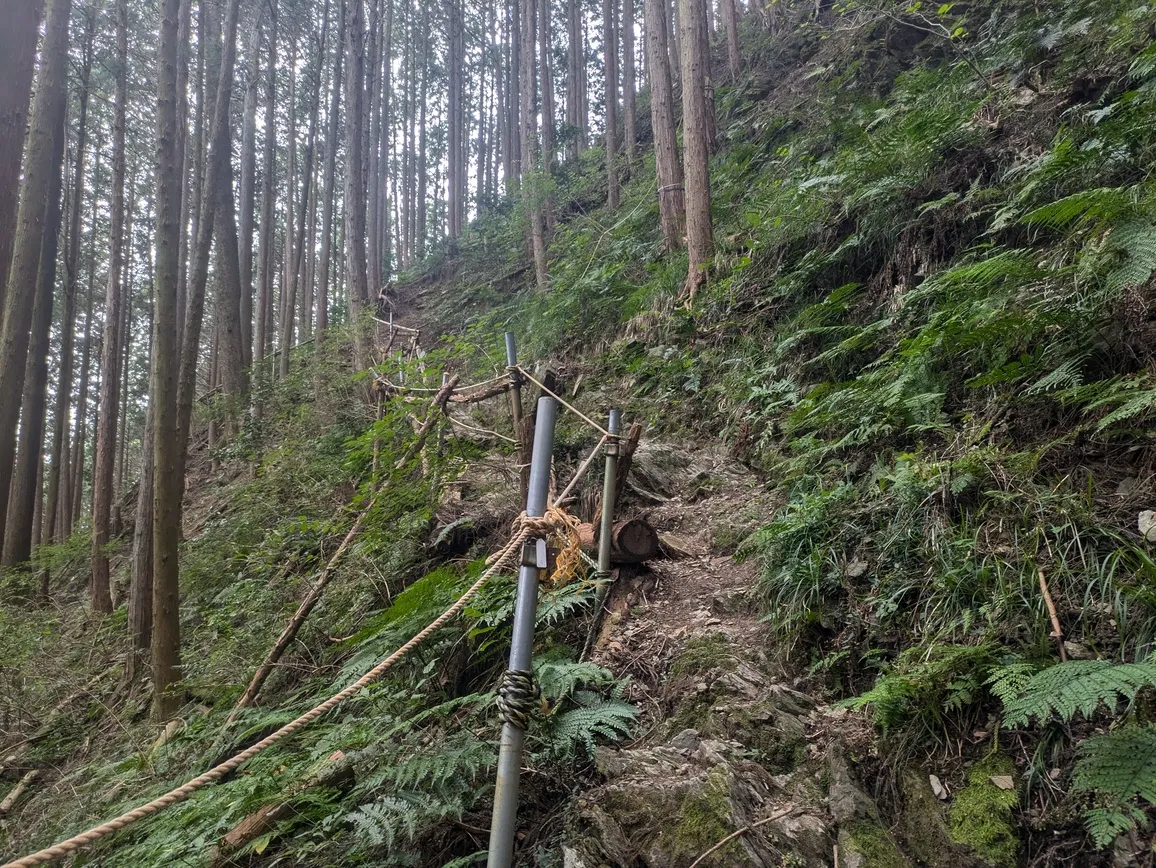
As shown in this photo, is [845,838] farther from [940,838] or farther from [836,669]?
[836,669]

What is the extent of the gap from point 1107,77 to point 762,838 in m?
5.84

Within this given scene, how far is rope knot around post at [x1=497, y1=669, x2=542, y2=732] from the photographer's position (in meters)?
1.94

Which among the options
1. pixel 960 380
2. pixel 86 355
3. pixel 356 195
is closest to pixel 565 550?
pixel 960 380

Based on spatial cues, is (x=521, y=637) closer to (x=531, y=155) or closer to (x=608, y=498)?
(x=608, y=498)

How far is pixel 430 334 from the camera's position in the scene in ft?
54.4

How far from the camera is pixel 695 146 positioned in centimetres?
796

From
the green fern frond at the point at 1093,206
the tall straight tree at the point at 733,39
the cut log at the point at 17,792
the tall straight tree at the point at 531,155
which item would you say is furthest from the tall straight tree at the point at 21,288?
the tall straight tree at the point at 733,39

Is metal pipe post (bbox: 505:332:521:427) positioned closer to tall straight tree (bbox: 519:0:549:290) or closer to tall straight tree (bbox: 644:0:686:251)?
tall straight tree (bbox: 644:0:686:251)

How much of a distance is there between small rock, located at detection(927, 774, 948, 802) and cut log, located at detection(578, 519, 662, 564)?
78.7 inches

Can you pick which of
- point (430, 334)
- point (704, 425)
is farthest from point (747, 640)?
point (430, 334)

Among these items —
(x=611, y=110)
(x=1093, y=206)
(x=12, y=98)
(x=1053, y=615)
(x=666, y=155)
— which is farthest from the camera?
(x=611, y=110)

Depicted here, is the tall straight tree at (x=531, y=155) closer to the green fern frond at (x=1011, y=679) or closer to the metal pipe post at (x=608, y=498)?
the metal pipe post at (x=608, y=498)

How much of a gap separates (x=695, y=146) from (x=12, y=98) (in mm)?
6854

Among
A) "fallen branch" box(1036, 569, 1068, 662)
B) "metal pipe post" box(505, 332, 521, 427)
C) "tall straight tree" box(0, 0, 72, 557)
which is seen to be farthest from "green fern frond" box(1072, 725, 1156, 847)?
"tall straight tree" box(0, 0, 72, 557)
